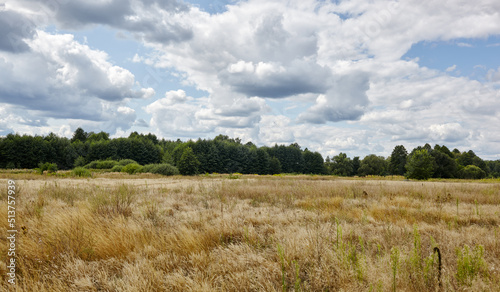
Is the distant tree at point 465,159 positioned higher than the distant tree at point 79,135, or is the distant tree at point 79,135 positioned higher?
the distant tree at point 79,135

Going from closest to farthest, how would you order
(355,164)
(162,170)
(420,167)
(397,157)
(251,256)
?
(251,256), (420,167), (162,170), (397,157), (355,164)

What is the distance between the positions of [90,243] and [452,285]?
5262mm

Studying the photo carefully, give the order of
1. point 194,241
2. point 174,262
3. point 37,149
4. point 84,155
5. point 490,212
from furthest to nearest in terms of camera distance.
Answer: point 84,155 → point 37,149 → point 490,212 → point 194,241 → point 174,262

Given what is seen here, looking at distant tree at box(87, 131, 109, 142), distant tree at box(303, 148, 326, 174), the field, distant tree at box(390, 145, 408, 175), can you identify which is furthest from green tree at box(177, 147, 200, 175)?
distant tree at box(87, 131, 109, 142)

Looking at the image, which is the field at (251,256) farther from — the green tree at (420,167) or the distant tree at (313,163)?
the distant tree at (313,163)

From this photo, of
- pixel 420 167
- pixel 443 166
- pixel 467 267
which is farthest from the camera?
pixel 443 166

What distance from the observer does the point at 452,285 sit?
9.73ft

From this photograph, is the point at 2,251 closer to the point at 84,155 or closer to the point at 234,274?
the point at 234,274


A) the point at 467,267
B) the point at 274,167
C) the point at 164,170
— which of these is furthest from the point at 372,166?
the point at 467,267

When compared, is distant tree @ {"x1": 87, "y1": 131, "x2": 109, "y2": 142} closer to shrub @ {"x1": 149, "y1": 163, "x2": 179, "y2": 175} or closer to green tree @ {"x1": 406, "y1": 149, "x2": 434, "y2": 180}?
shrub @ {"x1": 149, "y1": 163, "x2": 179, "y2": 175}

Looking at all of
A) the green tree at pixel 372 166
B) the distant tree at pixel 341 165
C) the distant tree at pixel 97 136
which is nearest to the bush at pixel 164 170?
the distant tree at pixel 341 165

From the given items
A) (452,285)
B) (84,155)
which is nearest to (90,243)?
(452,285)

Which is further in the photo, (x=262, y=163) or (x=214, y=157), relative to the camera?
(x=262, y=163)

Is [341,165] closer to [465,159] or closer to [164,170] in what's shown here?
[465,159]
